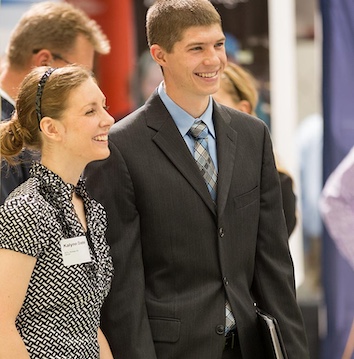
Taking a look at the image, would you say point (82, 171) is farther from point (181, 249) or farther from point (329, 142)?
point (329, 142)

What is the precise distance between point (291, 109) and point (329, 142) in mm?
1807

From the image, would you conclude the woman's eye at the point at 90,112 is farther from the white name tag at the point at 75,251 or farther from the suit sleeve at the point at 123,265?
the white name tag at the point at 75,251

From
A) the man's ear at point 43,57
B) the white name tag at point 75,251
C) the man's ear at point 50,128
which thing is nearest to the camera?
the white name tag at point 75,251

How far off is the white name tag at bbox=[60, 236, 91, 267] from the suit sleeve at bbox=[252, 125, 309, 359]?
0.69 meters

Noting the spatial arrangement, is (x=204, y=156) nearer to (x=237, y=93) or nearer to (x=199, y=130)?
(x=199, y=130)

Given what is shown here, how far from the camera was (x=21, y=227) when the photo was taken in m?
2.73

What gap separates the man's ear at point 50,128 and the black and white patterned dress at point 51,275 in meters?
0.09

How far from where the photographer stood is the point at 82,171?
3.04 meters

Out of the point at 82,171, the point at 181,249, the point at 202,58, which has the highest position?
the point at 202,58

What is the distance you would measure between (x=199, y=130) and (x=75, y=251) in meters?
0.63

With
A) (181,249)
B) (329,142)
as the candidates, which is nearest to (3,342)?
(181,249)

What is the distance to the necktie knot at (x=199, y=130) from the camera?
320 centimetres

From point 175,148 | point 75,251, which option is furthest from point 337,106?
point 75,251

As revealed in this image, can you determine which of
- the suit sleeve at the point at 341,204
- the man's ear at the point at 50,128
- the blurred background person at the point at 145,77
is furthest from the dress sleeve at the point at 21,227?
the blurred background person at the point at 145,77
